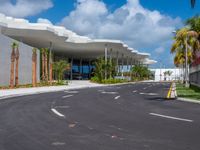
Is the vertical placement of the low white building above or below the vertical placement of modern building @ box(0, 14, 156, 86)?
below

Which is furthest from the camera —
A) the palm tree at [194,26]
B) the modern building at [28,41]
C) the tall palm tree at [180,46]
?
the tall palm tree at [180,46]

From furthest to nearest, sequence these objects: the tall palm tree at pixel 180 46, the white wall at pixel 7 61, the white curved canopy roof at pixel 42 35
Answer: the tall palm tree at pixel 180 46 < the white curved canopy roof at pixel 42 35 < the white wall at pixel 7 61

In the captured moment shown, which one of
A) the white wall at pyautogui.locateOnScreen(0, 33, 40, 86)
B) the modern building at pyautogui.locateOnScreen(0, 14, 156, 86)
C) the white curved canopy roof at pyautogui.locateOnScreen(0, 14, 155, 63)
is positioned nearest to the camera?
the white wall at pyautogui.locateOnScreen(0, 33, 40, 86)

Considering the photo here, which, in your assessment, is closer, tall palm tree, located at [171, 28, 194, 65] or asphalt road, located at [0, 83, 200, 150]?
asphalt road, located at [0, 83, 200, 150]

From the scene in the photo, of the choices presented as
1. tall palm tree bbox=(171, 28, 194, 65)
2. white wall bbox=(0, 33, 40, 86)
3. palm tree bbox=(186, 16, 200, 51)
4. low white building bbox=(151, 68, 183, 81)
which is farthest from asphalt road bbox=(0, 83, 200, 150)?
low white building bbox=(151, 68, 183, 81)

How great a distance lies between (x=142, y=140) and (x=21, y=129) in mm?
3693

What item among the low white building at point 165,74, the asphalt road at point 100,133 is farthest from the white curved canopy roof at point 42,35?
the low white building at point 165,74

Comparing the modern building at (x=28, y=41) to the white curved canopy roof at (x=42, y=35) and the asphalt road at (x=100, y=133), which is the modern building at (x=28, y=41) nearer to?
the white curved canopy roof at (x=42, y=35)

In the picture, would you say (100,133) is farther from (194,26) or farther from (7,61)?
(7,61)

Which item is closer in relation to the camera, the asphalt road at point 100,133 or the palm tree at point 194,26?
the asphalt road at point 100,133

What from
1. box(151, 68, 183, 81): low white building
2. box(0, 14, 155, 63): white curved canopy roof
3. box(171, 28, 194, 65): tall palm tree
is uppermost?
box(0, 14, 155, 63): white curved canopy roof

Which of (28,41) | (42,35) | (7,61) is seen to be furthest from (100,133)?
(28,41)

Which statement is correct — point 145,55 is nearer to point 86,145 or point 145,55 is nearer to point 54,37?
point 54,37

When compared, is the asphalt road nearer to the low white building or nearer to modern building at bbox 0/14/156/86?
modern building at bbox 0/14/156/86
